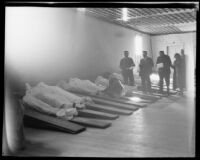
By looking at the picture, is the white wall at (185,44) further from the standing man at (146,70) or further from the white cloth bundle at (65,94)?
the white cloth bundle at (65,94)

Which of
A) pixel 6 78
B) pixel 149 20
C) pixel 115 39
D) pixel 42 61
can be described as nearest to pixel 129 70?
pixel 115 39

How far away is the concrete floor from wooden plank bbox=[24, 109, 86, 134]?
0.27 ft

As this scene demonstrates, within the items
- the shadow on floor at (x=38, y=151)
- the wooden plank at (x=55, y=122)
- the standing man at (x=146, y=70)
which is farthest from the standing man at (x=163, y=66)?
the shadow on floor at (x=38, y=151)

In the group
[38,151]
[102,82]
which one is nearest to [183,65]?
[102,82]

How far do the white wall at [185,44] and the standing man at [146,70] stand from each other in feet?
0.41

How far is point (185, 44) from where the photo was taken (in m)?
3.61

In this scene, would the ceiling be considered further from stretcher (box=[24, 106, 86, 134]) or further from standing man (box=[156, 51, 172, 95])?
stretcher (box=[24, 106, 86, 134])

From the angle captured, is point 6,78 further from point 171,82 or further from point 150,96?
point 171,82

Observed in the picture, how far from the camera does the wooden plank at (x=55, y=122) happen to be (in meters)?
3.74

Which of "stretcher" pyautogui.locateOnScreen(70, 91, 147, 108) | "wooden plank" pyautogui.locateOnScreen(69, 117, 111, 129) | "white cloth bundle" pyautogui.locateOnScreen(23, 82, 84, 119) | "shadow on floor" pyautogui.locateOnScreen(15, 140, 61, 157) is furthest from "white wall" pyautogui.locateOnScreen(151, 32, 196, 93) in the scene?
"shadow on floor" pyautogui.locateOnScreen(15, 140, 61, 157)

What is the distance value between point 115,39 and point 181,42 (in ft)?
3.25

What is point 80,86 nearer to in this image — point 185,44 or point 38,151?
point 38,151

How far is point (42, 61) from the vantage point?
3.76m

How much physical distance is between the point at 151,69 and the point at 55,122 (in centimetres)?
170
